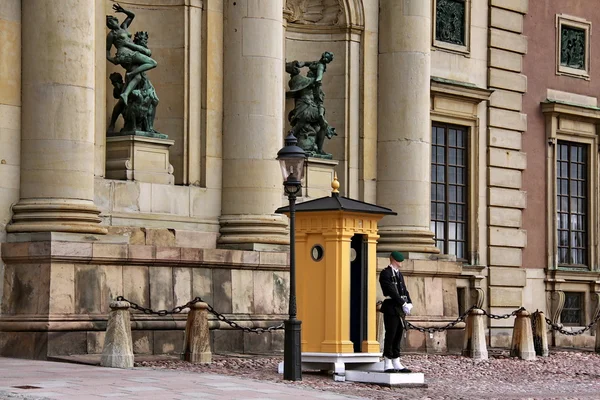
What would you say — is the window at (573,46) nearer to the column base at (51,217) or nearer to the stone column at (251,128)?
the stone column at (251,128)

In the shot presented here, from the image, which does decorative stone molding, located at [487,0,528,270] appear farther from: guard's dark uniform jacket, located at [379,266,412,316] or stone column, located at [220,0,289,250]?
guard's dark uniform jacket, located at [379,266,412,316]

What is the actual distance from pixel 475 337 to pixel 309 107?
19.9ft

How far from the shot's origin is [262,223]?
3131cm

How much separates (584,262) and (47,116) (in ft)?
60.6

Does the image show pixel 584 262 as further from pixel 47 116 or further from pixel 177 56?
pixel 47 116

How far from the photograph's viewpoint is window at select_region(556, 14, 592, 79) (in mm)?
40938

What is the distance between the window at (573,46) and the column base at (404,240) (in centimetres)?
834

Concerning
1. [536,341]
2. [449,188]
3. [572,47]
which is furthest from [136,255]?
[572,47]

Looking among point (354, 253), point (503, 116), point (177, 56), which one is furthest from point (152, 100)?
point (503, 116)

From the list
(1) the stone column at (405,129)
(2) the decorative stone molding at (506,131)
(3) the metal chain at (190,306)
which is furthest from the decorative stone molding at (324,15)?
(3) the metal chain at (190,306)

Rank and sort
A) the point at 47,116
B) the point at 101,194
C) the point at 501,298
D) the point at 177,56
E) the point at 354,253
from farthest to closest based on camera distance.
A: the point at 501,298 → the point at 177,56 → the point at 101,194 → the point at 47,116 → the point at 354,253

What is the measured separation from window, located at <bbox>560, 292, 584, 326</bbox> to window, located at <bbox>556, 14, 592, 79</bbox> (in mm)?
5594

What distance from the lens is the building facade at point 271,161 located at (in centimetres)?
2778

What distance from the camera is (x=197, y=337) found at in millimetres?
26594
